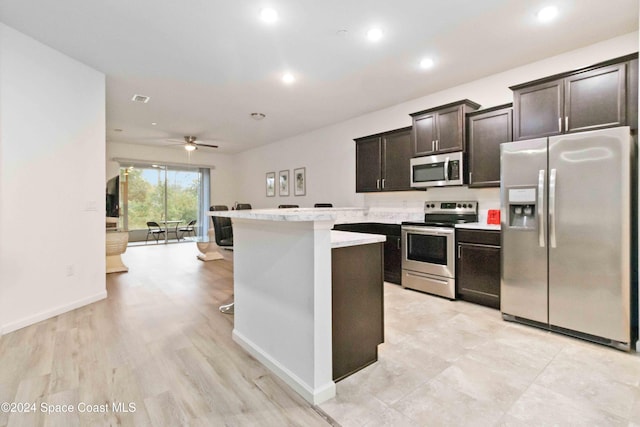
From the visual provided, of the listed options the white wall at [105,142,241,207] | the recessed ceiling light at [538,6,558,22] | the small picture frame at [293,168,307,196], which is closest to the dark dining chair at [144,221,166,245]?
the white wall at [105,142,241,207]

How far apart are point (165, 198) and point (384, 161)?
21.1ft

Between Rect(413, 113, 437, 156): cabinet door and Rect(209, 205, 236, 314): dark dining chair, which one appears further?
Rect(413, 113, 437, 156): cabinet door

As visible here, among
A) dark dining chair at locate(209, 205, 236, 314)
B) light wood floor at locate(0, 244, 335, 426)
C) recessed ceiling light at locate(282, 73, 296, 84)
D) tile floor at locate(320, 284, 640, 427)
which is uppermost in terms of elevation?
recessed ceiling light at locate(282, 73, 296, 84)

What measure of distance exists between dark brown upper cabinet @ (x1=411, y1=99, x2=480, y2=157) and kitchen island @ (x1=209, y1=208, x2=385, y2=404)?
7.37 ft

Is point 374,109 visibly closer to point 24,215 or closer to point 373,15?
point 373,15

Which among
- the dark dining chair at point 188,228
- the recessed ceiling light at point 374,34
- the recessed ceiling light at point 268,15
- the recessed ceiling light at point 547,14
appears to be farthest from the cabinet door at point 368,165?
the dark dining chair at point 188,228

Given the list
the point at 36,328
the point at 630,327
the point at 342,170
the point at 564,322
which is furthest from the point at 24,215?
the point at 630,327

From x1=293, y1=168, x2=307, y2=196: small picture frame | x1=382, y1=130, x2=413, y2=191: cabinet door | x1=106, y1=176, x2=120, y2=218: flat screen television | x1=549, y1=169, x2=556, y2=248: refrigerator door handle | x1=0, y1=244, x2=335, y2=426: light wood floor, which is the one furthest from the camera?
x1=106, y1=176, x2=120, y2=218: flat screen television

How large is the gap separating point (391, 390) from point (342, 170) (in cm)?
437

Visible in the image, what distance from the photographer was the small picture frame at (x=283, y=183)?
7.30 metres

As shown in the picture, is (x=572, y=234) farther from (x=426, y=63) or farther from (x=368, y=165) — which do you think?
(x=368, y=165)

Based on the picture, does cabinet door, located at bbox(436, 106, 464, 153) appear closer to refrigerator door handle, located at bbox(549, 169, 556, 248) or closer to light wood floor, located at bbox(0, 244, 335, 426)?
refrigerator door handle, located at bbox(549, 169, 556, 248)

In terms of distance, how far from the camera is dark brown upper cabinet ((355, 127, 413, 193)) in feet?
14.1

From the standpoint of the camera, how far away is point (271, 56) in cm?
327
